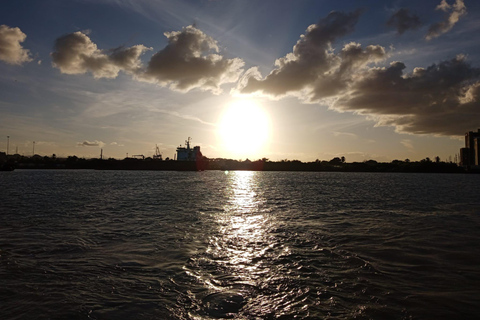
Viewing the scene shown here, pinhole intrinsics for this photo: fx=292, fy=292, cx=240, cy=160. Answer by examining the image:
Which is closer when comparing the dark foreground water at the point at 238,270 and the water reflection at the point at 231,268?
the dark foreground water at the point at 238,270

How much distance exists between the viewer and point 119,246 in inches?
549

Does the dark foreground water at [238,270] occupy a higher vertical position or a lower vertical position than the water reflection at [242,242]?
higher

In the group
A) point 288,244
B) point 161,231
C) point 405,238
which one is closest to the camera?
point 288,244

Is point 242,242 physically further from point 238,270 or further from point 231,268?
point 238,270

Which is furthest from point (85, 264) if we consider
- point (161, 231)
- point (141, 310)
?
point (161, 231)

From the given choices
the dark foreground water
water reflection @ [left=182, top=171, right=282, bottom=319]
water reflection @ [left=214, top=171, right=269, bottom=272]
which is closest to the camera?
the dark foreground water

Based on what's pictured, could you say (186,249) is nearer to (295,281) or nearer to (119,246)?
(119,246)

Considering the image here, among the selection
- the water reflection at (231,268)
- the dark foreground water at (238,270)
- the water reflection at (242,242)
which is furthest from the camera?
the water reflection at (242,242)

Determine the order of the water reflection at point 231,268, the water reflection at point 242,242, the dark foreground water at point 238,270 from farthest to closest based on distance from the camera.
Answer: the water reflection at point 242,242 < the water reflection at point 231,268 < the dark foreground water at point 238,270

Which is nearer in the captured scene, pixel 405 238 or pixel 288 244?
pixel 288 244

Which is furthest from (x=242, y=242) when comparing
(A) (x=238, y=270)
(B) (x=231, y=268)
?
(A) (x=238, y=270)

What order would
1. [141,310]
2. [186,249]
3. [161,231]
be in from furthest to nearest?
[161,231]
[186,249]
[141,310]

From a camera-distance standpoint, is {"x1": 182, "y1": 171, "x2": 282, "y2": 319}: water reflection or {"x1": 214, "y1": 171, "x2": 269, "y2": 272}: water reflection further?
{"x1": 214, "y1": 171, "x2": 269, "y2": 272}: water reflection

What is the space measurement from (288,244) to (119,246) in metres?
8.21
